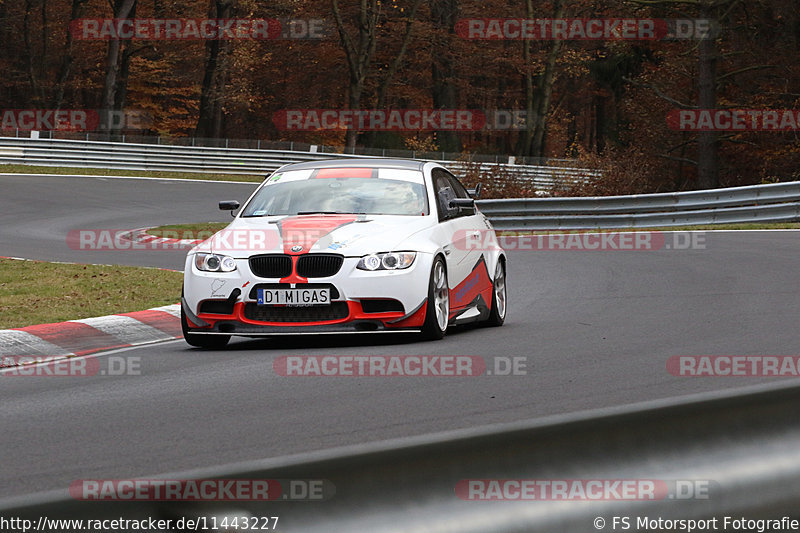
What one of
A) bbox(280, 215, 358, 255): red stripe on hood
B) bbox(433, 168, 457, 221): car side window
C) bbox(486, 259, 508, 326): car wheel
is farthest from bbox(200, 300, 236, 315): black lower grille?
bbox(486, 259, 508, 326): car wheel

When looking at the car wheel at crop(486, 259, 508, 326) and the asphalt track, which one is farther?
the car wheel at crop(486, 259, 508, 326)

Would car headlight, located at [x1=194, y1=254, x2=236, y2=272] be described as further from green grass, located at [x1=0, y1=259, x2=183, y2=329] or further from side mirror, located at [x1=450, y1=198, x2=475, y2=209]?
side mirror, located at [x1=450, y1=198, x2=475, y2=209]

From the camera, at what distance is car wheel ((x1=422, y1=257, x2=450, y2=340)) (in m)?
9.81

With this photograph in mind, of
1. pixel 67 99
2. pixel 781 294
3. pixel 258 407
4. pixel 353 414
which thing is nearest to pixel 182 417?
pixel 258 407

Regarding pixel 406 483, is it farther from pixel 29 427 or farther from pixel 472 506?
pixel 29 427

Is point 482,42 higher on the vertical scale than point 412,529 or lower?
higher

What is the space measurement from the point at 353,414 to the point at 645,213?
19.7m

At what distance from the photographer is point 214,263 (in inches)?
387

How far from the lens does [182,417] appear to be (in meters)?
6.75

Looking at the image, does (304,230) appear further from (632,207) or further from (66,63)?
(66,63)

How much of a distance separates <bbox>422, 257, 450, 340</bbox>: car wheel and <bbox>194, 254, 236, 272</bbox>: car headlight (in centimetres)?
163

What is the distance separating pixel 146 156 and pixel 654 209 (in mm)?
26115

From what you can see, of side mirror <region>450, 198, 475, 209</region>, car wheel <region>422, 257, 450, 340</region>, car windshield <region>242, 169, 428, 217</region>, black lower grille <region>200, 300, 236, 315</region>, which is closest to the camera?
black lower grille <region>200, 300, 236, 315</region>

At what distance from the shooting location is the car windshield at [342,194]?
1082 cm
